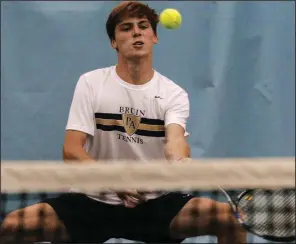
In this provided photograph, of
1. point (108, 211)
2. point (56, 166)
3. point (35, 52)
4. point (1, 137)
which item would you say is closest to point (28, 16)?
point (35, 52)

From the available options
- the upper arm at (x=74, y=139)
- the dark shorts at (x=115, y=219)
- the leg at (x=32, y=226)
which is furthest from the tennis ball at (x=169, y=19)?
the leg at (x=32, y=226)

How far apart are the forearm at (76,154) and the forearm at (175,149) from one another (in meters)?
0.21

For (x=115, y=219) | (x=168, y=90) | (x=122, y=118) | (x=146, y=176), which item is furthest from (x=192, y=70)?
(x=146, y=176)

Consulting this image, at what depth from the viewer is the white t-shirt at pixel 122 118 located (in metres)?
2.00

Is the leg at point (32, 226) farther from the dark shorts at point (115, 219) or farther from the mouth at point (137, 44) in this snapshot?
the mouth at point (137, 44)

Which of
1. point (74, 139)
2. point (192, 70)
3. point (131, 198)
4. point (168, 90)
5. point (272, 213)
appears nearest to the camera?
point (272, 213)

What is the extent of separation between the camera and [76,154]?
1.92 metres

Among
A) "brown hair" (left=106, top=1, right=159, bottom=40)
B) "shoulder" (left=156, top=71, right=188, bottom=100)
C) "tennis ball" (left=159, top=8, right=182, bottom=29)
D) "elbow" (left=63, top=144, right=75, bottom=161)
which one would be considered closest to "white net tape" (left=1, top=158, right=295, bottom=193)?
"elbow" (left=63, top=144, right=75, bottom=161)

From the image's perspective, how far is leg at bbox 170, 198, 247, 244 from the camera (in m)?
1.79

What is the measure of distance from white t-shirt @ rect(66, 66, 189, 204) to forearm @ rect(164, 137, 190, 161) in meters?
0.07

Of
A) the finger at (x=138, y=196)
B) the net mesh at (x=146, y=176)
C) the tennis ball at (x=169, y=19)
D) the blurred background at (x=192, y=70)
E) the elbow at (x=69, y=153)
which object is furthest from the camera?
the blurred background at (x=192, y=70)

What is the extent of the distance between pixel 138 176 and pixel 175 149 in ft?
1.78

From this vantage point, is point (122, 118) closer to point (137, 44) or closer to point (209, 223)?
point (137, 44)

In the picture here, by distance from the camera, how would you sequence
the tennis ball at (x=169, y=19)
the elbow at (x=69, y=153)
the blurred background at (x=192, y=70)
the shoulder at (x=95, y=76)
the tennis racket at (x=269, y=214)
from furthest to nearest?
the blurred background at (x=192, y=70)
the tennis ball at (x=169, y=19)
the shoulder at (x=95, y=76)
the elbow at (x=69, y=153)
the tennis racket at (x=269, y=214)
